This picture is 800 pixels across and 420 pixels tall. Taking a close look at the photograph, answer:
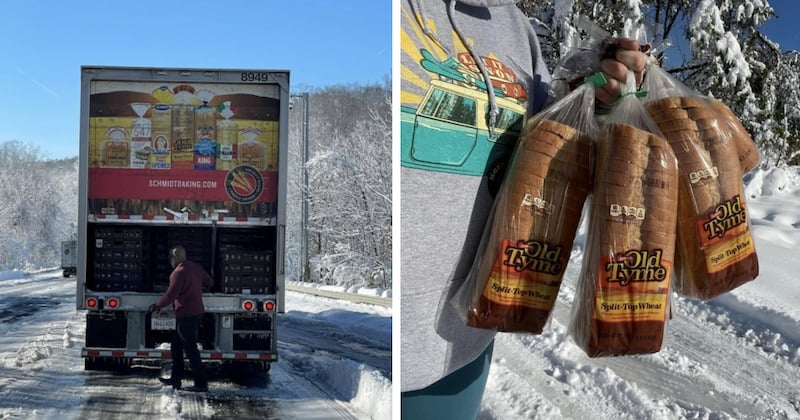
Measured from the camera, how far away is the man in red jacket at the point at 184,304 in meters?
2.95

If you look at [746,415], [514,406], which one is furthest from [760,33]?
[514,406]

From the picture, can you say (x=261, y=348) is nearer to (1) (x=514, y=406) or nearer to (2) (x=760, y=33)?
(1) (x=514, y=406)

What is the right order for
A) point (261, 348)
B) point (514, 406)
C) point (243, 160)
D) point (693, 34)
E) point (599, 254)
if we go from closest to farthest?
point (599, 254) → point (693, 34) → point (514, 406) → point (243, 160) → point (261, 348)

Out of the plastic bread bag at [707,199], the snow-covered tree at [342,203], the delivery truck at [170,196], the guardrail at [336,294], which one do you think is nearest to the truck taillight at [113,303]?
the delivery truck at [170,196]

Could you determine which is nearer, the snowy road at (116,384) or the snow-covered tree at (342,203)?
the snowy road at (116,384)

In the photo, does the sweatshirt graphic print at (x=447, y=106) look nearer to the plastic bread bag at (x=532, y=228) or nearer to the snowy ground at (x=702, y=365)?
the plastic bread bag at (x=532, y=228)

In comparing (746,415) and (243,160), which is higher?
(243,160)

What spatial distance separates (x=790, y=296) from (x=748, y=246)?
7.63 feet

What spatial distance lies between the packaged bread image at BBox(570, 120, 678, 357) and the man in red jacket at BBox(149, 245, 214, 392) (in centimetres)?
227

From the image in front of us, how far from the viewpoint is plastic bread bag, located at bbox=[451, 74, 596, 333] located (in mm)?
1003

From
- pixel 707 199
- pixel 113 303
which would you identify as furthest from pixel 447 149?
pixel 113 303

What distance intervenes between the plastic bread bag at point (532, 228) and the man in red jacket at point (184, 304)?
2169 mm

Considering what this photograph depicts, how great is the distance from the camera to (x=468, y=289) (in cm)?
104

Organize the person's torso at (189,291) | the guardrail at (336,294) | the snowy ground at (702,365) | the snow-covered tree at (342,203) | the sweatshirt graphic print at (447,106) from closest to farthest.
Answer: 1. the sweatshirt graphic print at (447,106)
2. the snowy ground at (702,365)
3. the person's torso at (189,291)
4. the snow-covered tree at (342,203)
5. the guardrail at (336,294)
